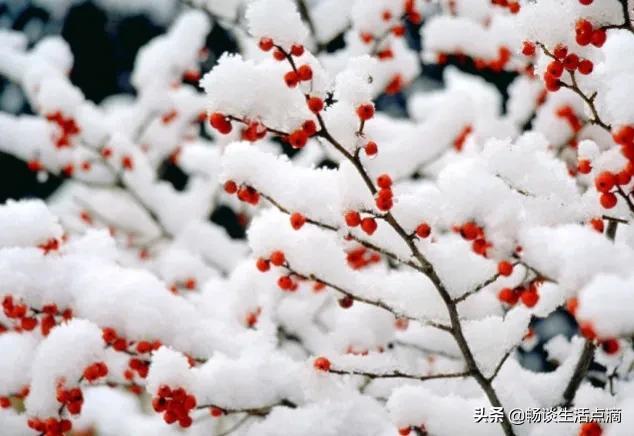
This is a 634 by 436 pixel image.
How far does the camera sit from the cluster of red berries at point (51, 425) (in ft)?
6.57

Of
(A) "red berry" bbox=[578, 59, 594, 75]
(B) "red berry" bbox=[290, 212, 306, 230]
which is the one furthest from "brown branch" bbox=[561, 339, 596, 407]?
(B) "red berry" bbox=[290, 212, 306, 230]

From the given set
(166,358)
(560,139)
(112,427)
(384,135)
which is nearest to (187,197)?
(384,135)

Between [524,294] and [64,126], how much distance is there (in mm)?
3366

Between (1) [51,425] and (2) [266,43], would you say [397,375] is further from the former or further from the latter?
(1) [51,425]

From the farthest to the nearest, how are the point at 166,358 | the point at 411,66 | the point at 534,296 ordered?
the point at 411,66, the point at 166,358, the point at 534,296

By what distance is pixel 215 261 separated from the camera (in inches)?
185

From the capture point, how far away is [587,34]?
1.57 meters

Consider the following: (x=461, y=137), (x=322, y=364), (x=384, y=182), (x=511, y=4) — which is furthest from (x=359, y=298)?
(x=461, y=137)

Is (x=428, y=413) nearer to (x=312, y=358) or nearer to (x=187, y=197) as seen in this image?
(x=312, y=358)

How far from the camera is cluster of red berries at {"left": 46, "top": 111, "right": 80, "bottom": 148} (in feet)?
12.8

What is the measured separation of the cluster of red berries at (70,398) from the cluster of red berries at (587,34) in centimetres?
188

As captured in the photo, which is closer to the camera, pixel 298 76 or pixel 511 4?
pixel 298 76

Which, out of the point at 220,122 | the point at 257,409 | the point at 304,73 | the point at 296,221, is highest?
the point at 304,73

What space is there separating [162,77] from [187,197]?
102 centimetres
